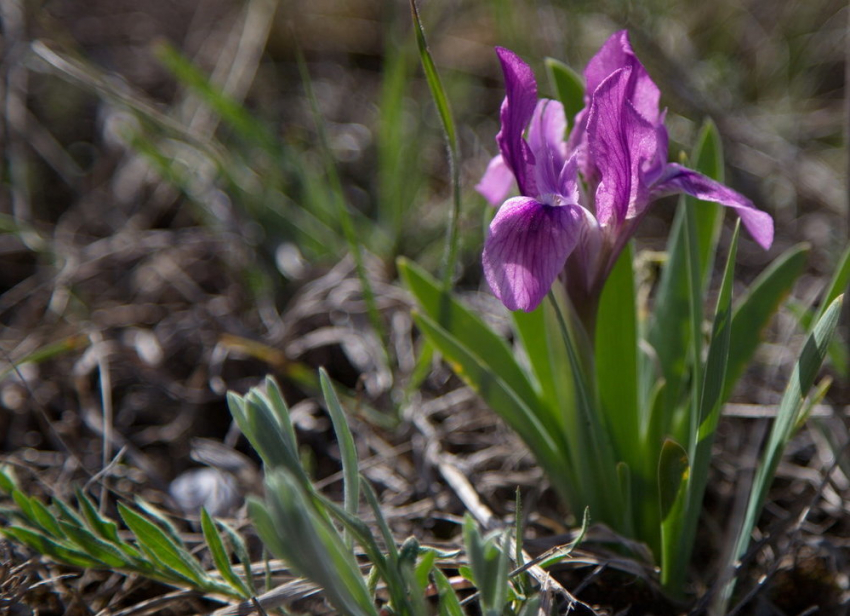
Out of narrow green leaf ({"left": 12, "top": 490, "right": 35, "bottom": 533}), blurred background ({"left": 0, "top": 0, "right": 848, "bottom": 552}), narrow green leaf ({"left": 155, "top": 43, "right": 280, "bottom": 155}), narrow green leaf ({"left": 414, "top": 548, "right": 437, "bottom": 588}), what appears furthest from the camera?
narrow green leaf ({"left": 155, "top": 43, "right": 280, "bottom": 155})

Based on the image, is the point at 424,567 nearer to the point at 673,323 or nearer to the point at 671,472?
the point at 671,472

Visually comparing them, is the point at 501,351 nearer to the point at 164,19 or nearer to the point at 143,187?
the point at 143,187

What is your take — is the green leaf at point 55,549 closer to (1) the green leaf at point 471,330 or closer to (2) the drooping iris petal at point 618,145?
(1) the green leaf at point 471,330

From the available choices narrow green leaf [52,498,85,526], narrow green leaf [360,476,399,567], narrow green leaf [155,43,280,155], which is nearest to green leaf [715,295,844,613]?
narrow green leaf [360,476,399,567]

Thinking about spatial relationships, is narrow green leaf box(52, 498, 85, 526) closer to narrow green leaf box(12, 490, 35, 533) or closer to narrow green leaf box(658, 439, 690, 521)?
narrow green leaf box(12, 490, 35, 533)

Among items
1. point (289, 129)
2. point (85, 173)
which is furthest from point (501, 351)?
point (85, 173)

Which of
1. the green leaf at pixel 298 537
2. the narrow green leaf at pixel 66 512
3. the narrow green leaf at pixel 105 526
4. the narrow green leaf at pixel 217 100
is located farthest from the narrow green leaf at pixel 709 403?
the narrow green leaf at pixel 217 100

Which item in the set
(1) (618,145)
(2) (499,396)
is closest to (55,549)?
(2) (499,396)
